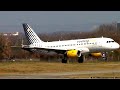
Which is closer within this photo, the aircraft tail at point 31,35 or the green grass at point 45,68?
the green grass at point 45,68

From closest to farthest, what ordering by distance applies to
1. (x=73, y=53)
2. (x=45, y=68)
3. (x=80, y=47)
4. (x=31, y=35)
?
(x=45, y=68) < (x=73, y=53) < (x=80, y=47) < (x=31, y=35)

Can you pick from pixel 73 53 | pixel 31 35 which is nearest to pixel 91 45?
pixel 73 53

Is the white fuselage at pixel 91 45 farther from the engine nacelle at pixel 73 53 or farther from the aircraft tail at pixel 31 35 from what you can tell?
the aircraft tail at pixel 31 35

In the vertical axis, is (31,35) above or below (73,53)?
above

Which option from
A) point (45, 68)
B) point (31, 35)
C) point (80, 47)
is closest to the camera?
point (45, 68)

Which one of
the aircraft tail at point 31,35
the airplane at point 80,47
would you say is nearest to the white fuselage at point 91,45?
the airplane at point 80,47

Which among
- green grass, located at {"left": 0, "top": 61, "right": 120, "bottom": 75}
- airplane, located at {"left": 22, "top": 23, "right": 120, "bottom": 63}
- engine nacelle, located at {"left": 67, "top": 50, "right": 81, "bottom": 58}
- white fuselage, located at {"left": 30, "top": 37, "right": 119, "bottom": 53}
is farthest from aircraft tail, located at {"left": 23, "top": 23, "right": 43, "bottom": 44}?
green grass, located at {"left": 0, "top": 61, "right": 120, "bottom": 75}

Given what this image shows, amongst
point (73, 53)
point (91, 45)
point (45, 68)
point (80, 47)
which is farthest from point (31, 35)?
point (45, 68)

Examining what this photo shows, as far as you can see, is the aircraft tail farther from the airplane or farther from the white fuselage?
the white fuselage

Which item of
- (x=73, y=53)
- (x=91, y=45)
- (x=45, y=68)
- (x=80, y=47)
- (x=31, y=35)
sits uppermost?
(x=31, y=35)

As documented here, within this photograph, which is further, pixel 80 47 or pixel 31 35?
pixel 31 35

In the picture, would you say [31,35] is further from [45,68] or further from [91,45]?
[45,68]
